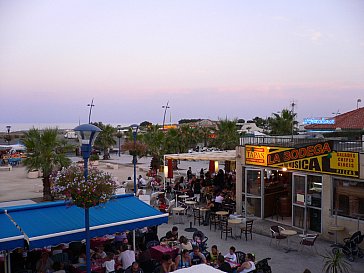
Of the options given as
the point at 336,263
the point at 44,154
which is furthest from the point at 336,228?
the point at 44,154

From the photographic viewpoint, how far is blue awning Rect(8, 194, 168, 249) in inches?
348

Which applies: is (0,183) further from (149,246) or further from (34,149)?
(149,246)

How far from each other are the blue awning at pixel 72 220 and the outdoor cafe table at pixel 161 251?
779 mm

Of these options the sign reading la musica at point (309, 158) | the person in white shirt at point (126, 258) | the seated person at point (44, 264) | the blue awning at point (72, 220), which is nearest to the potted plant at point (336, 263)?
the sign reading la musica at point (309, 158)

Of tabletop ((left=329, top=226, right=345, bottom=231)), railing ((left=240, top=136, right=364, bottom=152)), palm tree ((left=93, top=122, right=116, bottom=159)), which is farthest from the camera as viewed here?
palm tree ((left=93, top=122, right=116, bottom=159))

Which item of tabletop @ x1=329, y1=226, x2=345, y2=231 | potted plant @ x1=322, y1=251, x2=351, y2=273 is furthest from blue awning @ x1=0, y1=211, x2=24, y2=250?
tabletop @ x1=329, y1=226, x2=345, y2=231

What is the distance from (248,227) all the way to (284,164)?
→ 274 cm

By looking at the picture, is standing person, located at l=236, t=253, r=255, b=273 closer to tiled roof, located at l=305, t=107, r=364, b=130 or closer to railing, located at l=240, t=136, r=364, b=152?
railing, located at l=240, t=136, r=364, b=152

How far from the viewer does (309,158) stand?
13.9 metres

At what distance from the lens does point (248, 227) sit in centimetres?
1439

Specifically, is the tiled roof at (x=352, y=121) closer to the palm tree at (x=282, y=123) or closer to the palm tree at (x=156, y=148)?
the palm tree at (x=282, y=123)

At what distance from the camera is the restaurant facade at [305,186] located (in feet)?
41.8

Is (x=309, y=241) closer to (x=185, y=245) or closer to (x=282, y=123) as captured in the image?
(x=185, y=245)

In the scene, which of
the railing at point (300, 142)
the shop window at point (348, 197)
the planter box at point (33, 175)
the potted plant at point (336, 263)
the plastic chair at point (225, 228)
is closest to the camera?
the potted plant at point (336, 263)
